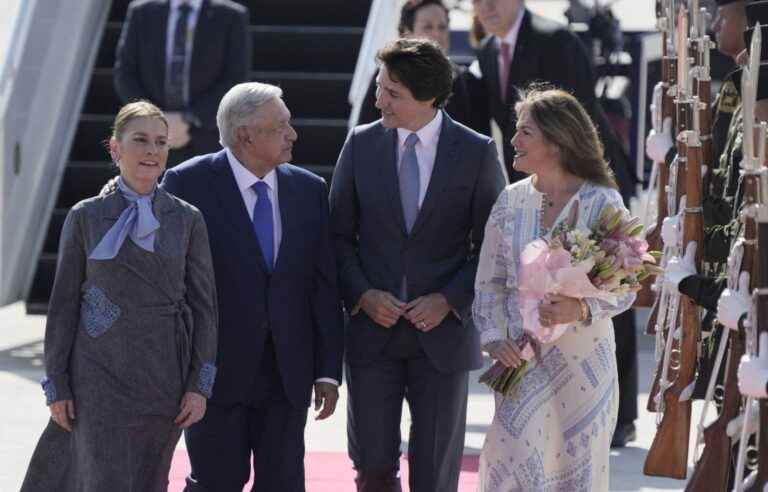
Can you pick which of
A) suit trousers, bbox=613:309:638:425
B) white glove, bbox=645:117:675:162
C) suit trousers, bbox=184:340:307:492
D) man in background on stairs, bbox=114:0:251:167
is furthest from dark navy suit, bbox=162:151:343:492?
man in background on stairs, bbox=114:0:251:167

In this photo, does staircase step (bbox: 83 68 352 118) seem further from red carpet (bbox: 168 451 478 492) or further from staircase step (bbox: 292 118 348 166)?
red carpet (bbox: 168 451 478 492)

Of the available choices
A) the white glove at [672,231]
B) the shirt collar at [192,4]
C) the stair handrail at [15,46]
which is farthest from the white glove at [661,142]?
the stair handrail at [15,46]

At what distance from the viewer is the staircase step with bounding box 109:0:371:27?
40.3ft

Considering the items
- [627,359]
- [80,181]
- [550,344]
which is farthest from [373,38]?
[550,344]

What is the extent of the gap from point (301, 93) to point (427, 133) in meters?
5.73

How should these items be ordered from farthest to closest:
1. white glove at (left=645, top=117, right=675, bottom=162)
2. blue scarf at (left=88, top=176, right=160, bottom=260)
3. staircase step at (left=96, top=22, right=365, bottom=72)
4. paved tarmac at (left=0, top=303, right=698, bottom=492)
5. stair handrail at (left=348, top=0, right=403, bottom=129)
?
staircase step at (left=96, top=22, right=365, bottom=72), stair handrail at (left=348, top=0, right=403, bottom=129), paved tarmac at (left=0, top=303, right=698, bottom=492), white glove at (left=645, top=117, right=675, bottom=162), blue scarf at (left=88, top=176, right=160, bottom=260)

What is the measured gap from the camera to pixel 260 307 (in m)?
5.71

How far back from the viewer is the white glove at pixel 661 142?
6.40 m

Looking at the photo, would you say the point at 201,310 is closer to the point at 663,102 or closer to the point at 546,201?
the point at 546,201

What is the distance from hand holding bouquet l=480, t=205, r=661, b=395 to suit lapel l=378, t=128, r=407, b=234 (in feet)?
1.80

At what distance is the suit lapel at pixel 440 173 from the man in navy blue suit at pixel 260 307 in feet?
1.10

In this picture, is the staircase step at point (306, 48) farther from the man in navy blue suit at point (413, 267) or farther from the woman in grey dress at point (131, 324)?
the woman in grey dress at point (131, 324)

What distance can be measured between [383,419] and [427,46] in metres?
1.16

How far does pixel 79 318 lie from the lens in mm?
5391
